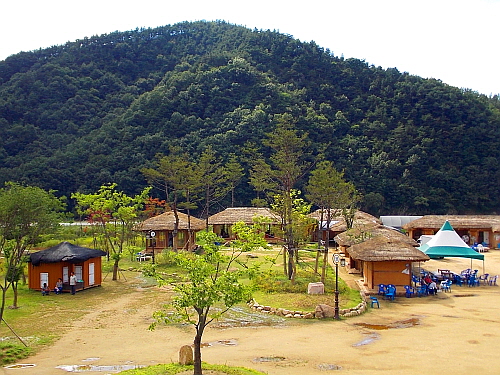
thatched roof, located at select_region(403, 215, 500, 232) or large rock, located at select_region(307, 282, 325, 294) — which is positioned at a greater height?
thatched roof, located at select_region(403, 215, 500, 232)

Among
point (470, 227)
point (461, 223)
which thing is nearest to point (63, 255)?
point (461, 223)

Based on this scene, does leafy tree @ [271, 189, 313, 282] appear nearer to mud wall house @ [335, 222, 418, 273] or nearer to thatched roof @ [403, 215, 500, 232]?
mud wall house @ [335, 222, 418, 273]

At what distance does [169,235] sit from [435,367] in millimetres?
26254

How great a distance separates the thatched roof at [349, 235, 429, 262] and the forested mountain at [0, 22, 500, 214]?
3515 centimetres

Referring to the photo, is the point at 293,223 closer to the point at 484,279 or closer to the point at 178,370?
the point at 484,279

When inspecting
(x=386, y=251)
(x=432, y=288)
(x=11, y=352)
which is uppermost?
(x=386, y=251)

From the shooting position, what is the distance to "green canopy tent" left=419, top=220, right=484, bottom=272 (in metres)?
24.9

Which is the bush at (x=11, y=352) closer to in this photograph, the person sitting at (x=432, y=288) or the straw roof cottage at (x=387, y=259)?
the straw roof cottage at (x=387, y=259)

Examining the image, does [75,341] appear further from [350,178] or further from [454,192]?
[454,192]

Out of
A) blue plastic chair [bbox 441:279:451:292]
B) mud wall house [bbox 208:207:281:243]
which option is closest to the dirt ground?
blue plastic chair [bbox 441:279:451:292]

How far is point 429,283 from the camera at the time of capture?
23.1 metres

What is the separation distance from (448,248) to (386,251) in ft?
16.9

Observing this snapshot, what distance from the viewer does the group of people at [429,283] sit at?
22.0m

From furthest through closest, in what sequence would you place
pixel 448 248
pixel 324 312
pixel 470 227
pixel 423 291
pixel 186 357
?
pixel 470 227 → pixel 448 248 → pixel 423 291 → pixel 324 312 → pixel 186 357
